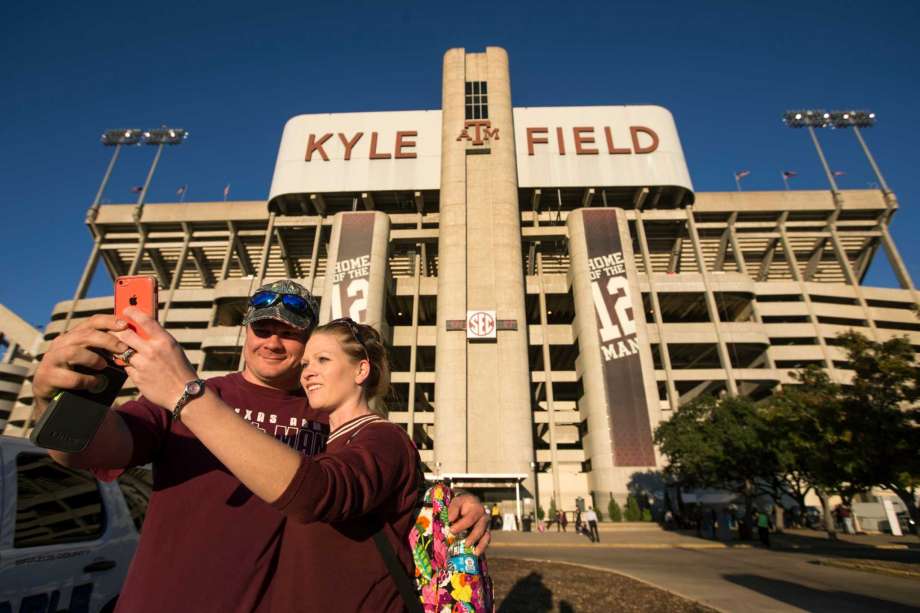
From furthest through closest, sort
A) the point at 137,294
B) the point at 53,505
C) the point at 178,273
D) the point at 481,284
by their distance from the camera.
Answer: the point at 178,273 → the point at 481,284 → the point at 53,505 → the point at 137,294

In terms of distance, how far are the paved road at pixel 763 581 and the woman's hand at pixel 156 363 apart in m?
8.41

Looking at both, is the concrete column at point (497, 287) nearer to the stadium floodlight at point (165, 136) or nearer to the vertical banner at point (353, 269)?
the vertical banner at point (353, 269)

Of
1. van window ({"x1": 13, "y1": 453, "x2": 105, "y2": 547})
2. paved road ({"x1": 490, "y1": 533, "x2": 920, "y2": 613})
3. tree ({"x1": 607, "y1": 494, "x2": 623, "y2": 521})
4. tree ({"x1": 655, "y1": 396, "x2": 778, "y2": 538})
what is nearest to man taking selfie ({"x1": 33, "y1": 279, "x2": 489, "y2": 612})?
van window ({"x1": 13, "y1": 453, "x2": 105, "y2": 547})

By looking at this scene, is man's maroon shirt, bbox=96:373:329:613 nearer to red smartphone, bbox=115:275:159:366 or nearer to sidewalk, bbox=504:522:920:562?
red smartphone, bbox=115:275:159:366

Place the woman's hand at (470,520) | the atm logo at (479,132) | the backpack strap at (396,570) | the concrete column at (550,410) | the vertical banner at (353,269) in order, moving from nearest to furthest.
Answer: the backpack strap at (396,570) → the woman's hand at (470,520) → the concrete column at (550,410) → the vertical banner at (353,269) → the atm logo at (479,132)

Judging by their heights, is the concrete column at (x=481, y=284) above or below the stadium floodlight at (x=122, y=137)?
below

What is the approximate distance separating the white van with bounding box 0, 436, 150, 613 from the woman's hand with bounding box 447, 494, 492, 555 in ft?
9.25

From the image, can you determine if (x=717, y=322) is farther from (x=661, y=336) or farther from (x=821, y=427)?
(x=821, y=427)

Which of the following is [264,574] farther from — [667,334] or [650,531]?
[667,334]

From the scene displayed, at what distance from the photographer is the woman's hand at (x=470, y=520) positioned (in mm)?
1899

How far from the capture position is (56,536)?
10.3ft

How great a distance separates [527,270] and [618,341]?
55.8 feet

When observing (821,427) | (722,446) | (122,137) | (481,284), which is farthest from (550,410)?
(122,137)

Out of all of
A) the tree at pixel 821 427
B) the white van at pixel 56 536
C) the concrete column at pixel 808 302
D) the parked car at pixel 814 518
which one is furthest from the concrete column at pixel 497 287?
the white van at pixel 56 536
